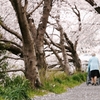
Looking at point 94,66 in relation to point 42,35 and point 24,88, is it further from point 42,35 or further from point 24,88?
point 24,88

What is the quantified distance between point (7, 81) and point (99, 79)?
20.0 feet

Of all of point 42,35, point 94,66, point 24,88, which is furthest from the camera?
point 94,66

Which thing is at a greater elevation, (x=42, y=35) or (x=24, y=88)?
(x=42, y=35)

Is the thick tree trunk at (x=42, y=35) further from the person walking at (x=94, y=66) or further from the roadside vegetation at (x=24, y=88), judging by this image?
the person walking at (x=94, y=66)

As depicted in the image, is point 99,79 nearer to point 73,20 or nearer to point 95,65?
point 95,65

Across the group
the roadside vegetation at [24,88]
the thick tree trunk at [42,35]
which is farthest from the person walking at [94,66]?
the thick tree trunk at [42,35]

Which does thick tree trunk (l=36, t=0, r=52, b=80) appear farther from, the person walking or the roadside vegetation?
the person walking

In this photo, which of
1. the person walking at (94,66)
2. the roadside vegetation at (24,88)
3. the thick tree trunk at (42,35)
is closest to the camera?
the roadside vegetation at (24,88)

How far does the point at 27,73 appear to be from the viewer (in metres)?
12.8

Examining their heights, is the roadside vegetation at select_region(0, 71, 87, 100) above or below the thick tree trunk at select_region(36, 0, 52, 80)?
below

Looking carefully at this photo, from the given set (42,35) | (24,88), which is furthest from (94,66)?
(24,88)

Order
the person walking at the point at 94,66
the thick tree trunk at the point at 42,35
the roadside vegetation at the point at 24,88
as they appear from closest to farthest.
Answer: the roadside vegetation at the point at 24,88 < the thick tree trunk at the point at 42,35 < the person walking at the point at 94,66

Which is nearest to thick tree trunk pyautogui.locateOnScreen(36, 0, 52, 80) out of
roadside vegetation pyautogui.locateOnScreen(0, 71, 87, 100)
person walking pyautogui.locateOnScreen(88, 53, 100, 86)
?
roadside vegetation pyautogui.locateOnScreen(0, 71, 87, 100)

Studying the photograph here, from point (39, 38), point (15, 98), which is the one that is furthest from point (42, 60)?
point (15, 98)
